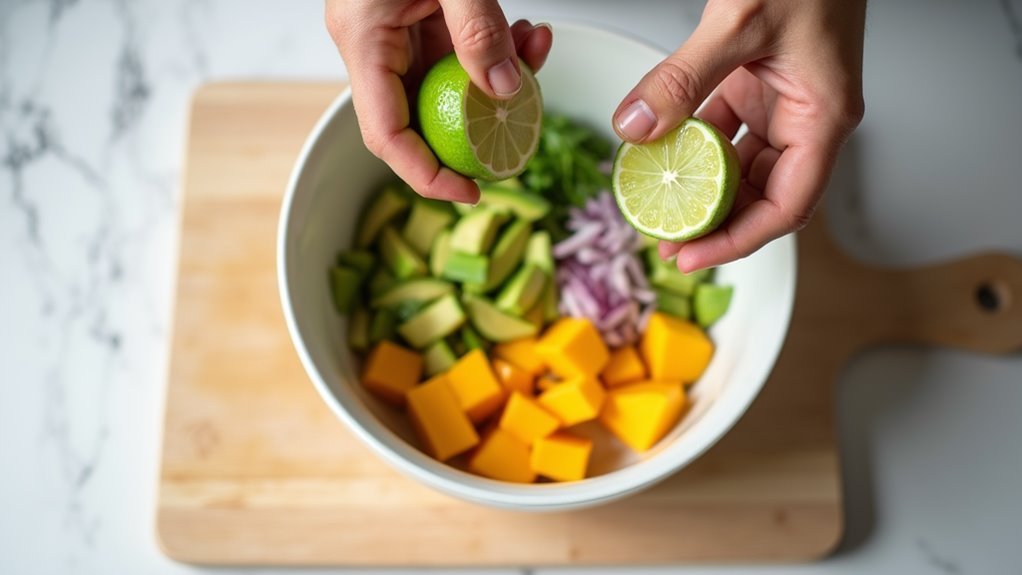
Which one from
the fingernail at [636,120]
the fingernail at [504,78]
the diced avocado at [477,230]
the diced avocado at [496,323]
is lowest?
the diced avocado at [496,323]

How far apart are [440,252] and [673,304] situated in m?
0.48

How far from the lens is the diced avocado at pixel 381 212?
1655 mm

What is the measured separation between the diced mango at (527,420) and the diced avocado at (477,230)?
0.30 m

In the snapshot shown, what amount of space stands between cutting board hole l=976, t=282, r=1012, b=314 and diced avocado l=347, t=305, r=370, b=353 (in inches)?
51.0

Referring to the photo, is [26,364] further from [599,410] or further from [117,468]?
[599,410]

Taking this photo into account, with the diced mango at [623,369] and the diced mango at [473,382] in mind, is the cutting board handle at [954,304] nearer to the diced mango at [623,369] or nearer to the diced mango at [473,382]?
the diced mango at [623,369]

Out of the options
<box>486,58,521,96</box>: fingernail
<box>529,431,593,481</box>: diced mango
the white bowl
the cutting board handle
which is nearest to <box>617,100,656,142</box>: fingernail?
<box>486,58,521,96</box>: fingernail

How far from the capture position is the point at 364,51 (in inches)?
49.4

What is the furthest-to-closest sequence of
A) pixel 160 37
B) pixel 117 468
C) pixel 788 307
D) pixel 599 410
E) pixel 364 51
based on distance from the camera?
pixel 160 37 < pixel 117 468 < pixel 599 410 < pixel 788 307 < pixel 364 51

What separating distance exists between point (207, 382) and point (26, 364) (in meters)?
0.47

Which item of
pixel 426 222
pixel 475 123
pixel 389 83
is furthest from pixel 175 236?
pixel 475 123

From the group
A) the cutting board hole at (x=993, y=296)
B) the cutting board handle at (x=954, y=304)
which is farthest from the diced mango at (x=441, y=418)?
the cutting board hole at (x=993, y=296)

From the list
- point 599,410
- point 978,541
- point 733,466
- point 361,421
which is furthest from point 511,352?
point 978,541

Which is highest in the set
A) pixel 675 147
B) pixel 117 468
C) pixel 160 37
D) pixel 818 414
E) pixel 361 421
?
pixel 675 147
